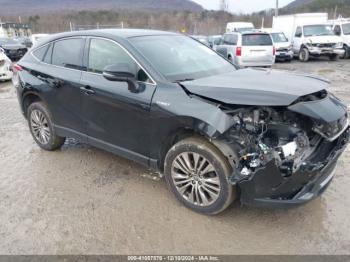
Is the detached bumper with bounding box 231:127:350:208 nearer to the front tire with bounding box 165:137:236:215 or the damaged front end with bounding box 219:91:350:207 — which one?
the damaged front end with bounding box 219:91:350:207

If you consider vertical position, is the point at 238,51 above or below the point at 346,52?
above

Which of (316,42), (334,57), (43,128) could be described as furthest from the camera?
(334,57)

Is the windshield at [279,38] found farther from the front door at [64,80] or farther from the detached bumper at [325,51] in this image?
the front door at [64,80]

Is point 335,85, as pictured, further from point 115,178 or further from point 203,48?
point 115,178

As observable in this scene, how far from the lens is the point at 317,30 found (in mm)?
17484

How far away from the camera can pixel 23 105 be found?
16.8 feet

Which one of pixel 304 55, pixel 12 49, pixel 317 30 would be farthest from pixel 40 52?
pixel 12 49

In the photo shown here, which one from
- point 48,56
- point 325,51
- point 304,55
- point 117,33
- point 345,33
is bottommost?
point 304,55

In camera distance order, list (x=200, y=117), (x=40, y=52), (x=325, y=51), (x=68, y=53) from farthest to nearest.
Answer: (x=325, y=51) < (x=40, y=52) < (x=68, y=53) < (x=200, y=117)

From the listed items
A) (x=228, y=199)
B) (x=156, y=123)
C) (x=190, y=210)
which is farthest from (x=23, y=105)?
(x=228, y=199)

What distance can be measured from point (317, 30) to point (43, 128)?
16.8 m

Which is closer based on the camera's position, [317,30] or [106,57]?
[106,57]

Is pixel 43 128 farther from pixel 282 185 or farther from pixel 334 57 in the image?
pixel 334 57

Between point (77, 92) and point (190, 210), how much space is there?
6.74 feet
